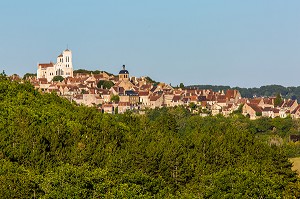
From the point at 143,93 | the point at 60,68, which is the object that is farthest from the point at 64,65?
the point at 143,93

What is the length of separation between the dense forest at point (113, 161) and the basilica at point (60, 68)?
341 feet

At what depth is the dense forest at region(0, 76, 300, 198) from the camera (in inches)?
1363

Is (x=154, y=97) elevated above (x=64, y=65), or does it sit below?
below

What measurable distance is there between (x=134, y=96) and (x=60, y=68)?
25492 mm

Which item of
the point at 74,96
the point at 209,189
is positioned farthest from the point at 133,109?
the point at 209,189

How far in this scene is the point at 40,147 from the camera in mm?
43750

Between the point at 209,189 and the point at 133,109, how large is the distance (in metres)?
103

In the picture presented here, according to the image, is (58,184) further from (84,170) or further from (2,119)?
(2,119)

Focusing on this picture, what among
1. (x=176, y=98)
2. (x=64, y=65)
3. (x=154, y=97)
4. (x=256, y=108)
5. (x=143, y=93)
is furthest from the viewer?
(x=64, y=65)

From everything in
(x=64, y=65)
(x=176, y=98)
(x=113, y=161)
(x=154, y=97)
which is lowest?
(x=113, y=161)

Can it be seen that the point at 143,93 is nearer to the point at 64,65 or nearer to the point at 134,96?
the point at 134,96

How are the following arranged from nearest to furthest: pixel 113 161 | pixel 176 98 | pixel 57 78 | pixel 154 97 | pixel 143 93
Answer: pixel 113 161 < pixel 154 97 < pixel 176 98 < pixel 143 93 < pixel 57 78

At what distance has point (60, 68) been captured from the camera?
168375 millimetres

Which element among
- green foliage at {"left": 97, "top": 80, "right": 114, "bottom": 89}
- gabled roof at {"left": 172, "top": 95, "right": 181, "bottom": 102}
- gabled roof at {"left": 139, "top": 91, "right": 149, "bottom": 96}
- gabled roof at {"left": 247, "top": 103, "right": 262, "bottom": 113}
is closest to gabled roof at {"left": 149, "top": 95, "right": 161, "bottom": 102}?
gabled roof at {"left": 139, "top": 91, "right": 149, "bottom": 96}
